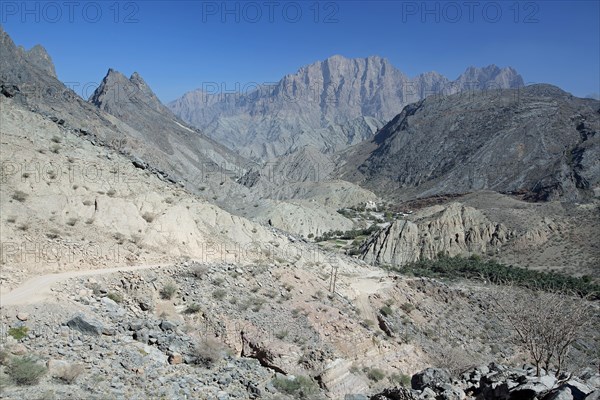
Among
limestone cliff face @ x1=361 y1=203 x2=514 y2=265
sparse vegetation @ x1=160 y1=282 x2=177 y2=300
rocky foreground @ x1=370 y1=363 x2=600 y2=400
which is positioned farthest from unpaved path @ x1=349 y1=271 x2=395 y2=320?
limestone cliff face @ x1=361 y1=203 x2=514 y2=265

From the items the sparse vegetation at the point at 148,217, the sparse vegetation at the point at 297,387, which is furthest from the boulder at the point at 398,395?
the sparse vegetation at the point at 148,217

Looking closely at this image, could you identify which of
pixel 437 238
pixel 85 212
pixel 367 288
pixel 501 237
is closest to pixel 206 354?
pixel 85 212

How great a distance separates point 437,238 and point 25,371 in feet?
165

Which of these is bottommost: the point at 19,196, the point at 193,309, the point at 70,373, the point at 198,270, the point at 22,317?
the point at 70,373

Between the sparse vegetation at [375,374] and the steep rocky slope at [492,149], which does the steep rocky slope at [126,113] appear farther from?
the steep rocky slope at [492,149]

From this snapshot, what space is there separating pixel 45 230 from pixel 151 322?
17.8 ft

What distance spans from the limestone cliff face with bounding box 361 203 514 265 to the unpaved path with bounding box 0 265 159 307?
38724 millimetres

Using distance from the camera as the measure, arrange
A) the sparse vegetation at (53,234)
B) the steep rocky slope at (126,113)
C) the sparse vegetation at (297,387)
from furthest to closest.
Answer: the steep rocky slope at (126,113) → the sparse vegetation at (53,234) → the sparse vegetation at (297,387)

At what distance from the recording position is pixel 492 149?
355ft

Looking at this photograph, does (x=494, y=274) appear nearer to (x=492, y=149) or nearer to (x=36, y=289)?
(x=36, y=289)

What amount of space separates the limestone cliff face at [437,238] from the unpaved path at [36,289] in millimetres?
38724

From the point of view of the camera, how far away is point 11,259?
45.6ft

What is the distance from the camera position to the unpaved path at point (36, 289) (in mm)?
12064

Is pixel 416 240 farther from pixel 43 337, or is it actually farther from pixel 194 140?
pixel 194 140
